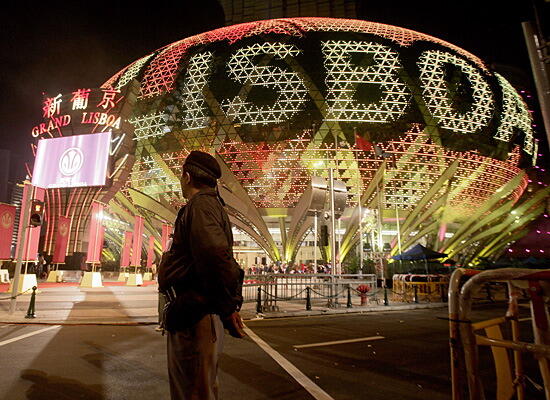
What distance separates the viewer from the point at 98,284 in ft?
66.5

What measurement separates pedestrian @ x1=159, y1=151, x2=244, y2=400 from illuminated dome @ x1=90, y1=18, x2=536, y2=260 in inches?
1179

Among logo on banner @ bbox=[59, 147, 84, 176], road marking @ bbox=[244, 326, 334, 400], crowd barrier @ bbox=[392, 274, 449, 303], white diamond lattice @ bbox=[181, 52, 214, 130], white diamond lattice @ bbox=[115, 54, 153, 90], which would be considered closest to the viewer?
road marking @ bbox=[244, 326, 334, 400]

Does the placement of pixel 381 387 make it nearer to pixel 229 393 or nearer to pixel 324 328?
pixel 229 393

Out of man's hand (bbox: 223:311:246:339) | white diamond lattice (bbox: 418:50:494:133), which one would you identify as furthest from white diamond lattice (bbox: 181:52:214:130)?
man's hand (bbox: 223:311:246:339)

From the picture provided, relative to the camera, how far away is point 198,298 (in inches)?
73.7

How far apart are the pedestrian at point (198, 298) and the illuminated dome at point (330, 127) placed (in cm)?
2994

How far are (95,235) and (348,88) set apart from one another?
27.3 m

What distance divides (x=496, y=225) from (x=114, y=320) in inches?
1733

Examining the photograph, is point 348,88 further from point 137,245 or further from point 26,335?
point 26,335

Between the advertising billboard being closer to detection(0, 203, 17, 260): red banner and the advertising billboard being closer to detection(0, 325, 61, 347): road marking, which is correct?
detection(0, 203, 17, 260): red banner

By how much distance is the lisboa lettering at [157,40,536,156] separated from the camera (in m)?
33.6

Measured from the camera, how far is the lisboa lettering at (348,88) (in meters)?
33.6

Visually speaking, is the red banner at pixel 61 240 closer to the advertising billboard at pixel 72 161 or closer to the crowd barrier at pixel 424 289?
the advertising billboard at pixel 72 161

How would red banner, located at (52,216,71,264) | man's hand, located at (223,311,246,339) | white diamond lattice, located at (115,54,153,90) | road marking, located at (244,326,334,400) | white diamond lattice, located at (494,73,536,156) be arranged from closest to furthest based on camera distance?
man's hand, located at (223,311,246,339)
road marking, located at (244,326,334,400)
red banner, located at (52,216,71,264)
white diamond lattice, located at (494,73,536,156)
white diamond lattice, located at (115,54,153,90)
